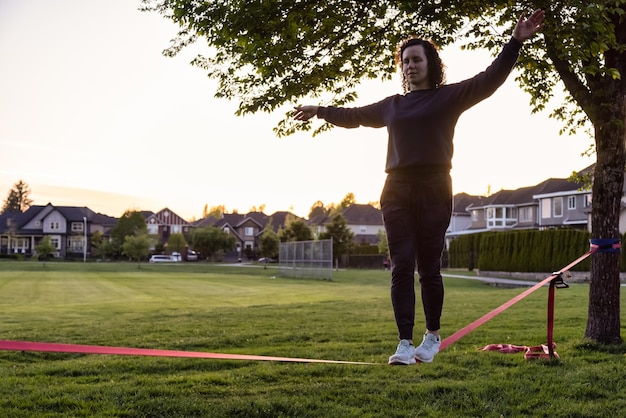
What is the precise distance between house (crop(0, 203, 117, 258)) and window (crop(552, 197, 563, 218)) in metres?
65.7

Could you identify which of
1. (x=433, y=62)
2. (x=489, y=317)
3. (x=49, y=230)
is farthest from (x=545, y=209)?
(x=49, y=230)

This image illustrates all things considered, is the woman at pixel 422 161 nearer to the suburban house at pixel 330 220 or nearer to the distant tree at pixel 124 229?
the suburban house at pixel 330 220

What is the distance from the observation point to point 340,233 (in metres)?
70.6

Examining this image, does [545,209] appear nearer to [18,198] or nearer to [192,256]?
[192,256]

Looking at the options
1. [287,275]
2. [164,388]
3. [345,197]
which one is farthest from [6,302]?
[345,197]

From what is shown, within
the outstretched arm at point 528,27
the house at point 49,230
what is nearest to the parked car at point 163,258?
the house at point 49,230

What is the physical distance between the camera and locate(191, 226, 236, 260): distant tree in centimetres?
9225

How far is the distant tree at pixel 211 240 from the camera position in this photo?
9225 cm

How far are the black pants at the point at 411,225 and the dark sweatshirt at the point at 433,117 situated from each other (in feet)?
0.32

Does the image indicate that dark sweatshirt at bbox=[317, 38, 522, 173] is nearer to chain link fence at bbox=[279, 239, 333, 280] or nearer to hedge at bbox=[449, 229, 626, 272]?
hedge at bbox=[449, 229, 626, 272]

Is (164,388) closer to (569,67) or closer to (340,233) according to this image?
(569,67)

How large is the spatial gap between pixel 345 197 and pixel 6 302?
137774 millimetres

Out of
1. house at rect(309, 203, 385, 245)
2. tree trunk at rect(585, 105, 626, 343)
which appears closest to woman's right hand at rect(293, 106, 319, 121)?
tree trunk at rect(585, 105, 626, 343)

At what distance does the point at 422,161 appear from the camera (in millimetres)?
4207
